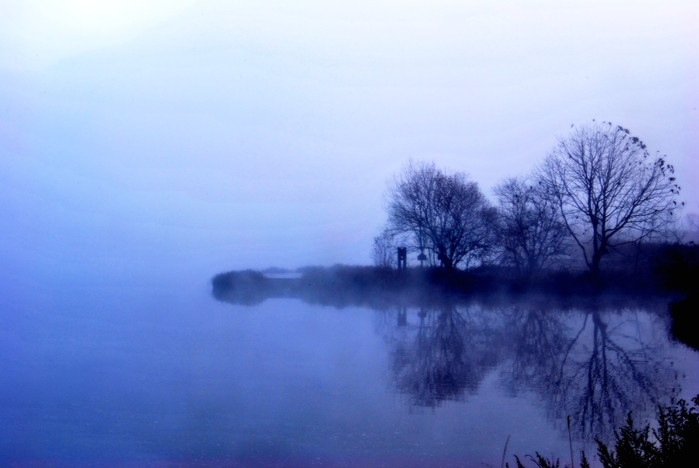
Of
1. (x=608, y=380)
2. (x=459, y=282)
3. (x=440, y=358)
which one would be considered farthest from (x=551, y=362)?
(x=459, y=282)

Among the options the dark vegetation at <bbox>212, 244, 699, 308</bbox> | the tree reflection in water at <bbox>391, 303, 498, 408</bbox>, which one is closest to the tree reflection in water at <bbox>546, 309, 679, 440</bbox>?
the tree reflection in water at <bbox>391, 303, 498, 408</bbox>

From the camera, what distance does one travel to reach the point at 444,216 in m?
43.2

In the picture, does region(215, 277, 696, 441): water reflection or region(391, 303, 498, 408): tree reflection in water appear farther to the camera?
region(391, 303, 498, 408): tree reflection in water

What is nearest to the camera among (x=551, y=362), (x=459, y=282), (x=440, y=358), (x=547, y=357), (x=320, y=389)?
(x=320, y=389)

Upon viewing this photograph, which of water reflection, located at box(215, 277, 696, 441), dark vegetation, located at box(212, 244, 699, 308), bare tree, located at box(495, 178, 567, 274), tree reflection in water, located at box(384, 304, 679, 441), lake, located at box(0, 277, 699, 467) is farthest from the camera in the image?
bare tree, located at box(495, 178, 567, 274)

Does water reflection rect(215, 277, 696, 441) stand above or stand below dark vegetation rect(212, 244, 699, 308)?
below

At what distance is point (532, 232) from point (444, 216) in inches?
210

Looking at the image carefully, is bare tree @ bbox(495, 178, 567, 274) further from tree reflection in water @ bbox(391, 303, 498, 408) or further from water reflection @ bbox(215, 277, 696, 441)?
tree reflection in water @ bbox(391, 303, 498, 408)

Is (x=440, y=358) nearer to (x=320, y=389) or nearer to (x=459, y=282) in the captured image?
(x=320, y=389)

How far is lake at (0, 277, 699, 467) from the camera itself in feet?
27.8

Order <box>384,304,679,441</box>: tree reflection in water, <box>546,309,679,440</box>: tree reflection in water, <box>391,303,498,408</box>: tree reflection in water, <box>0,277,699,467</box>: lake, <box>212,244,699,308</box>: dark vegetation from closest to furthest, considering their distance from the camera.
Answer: <box>0,277,699,467</box>: lake < <box>546,309,679,440</box>: tree reflection in water < <box>384,304,679,441</box>: tree reflection in water < <box>391,303,498,408</box>: tree reflection in water < <box>212,244,699,308</box>: dark vegetation

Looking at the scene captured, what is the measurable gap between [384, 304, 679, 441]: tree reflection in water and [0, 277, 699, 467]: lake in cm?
5

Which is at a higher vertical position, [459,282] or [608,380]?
[459,282]

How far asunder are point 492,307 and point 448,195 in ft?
43.3
